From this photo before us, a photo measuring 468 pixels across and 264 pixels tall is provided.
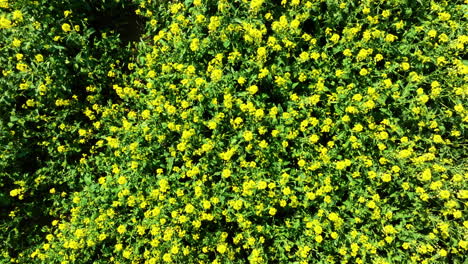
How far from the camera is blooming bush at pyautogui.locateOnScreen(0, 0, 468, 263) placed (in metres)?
4.16

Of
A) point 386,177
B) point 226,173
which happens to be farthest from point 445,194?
point 226,173

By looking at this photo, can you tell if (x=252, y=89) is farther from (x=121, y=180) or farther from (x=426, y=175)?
(x=426, y=175)

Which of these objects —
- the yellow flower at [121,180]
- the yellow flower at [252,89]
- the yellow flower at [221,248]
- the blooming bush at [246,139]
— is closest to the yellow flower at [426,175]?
the blooming bush at [246,139]

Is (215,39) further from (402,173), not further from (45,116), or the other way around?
(402,173)

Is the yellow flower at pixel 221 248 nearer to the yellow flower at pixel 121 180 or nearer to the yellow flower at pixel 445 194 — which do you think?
the yellow flower at pixel 121 180

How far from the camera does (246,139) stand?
422cm

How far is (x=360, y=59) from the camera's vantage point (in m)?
4.64

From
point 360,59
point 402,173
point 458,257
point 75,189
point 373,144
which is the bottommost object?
point 458,257

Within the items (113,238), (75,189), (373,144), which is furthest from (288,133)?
(75,189)

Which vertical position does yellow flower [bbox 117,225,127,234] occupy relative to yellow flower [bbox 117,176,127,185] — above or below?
below

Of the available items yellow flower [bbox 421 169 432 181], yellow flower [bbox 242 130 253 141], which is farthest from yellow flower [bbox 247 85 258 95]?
yellow flower [bbox 421 169 432 181]

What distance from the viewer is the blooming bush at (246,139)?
416 centimetres

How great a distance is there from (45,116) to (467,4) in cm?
730

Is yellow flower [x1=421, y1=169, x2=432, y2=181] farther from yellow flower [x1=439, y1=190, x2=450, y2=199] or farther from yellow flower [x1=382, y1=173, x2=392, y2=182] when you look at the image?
yellow flower [x1=382, y1=173, x2=392, y2=182]
